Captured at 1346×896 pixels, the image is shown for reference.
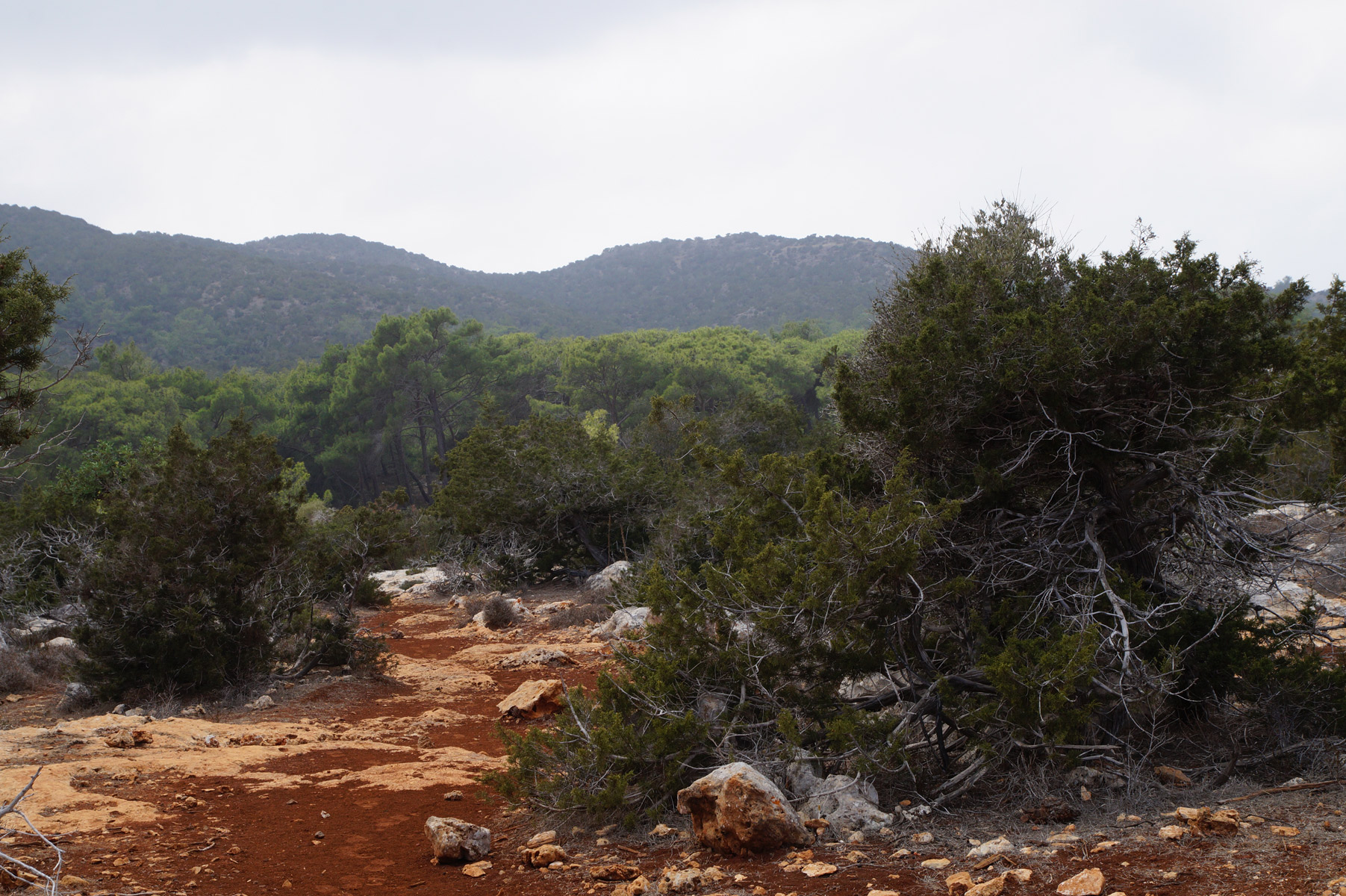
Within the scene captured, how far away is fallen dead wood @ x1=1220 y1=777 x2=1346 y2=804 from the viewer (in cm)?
404

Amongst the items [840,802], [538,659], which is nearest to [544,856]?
[840,802]

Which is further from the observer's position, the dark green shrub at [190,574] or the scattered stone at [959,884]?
the dark green shrub at [190,574]

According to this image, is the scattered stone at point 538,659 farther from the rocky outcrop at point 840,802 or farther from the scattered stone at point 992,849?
the scattered stone at point 992,849

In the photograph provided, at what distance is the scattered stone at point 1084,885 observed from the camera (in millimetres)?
3059

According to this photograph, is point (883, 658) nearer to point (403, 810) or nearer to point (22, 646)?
point (403, 810)

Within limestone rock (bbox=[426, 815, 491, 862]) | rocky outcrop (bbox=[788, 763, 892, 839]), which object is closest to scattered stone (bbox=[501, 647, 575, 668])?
limestone rock (bbox=[426, 815, 491, 862])

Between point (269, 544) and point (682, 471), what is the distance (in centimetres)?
1176

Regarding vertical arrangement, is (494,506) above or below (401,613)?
above

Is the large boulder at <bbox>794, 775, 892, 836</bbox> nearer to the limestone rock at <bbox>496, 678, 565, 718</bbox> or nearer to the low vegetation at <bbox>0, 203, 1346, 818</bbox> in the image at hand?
the low vegetation at <bbox>0, 203, 1346, 818</bbox>

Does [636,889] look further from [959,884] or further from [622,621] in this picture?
[622,621]

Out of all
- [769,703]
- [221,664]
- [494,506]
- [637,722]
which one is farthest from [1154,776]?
[494,506]

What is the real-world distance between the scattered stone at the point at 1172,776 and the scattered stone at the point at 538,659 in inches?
291

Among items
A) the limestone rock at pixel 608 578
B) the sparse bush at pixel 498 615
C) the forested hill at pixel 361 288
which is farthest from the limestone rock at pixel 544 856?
the forested hill at pixel 361 288

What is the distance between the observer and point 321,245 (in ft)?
486
